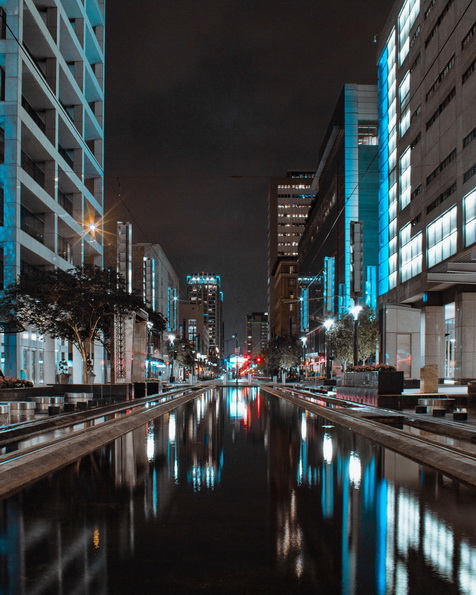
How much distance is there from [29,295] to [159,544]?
34.6 meters

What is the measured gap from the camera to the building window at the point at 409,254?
58219 millimetres

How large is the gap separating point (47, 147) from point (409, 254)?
114 ft

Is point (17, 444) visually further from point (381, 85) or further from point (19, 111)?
point (381, 85)

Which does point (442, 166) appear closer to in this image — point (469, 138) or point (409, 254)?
point (469, 138)

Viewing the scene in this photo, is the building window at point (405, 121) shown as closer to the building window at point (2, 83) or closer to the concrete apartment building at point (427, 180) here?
the concrete apartment building at point (427, 180)

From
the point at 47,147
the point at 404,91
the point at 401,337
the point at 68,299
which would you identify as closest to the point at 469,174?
the point at 404,91

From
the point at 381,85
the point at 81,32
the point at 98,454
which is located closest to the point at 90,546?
the point at 98,454

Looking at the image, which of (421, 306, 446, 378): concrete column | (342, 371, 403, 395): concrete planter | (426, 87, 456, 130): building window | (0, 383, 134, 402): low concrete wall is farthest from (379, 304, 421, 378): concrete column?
(342, 371, 403, 395): concrete planter

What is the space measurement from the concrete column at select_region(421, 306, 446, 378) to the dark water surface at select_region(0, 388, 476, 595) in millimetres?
47402

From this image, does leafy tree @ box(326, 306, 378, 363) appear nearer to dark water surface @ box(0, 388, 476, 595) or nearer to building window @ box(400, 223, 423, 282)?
building window @ box(400, 223, 423, 282)

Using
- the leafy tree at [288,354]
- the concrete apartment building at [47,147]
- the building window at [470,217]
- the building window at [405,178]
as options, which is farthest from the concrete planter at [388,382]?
the leafy tree at [288,354]

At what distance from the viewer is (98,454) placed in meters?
14.8

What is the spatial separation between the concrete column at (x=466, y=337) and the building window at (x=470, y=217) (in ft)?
18.6

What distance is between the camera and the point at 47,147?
51.6 metres
